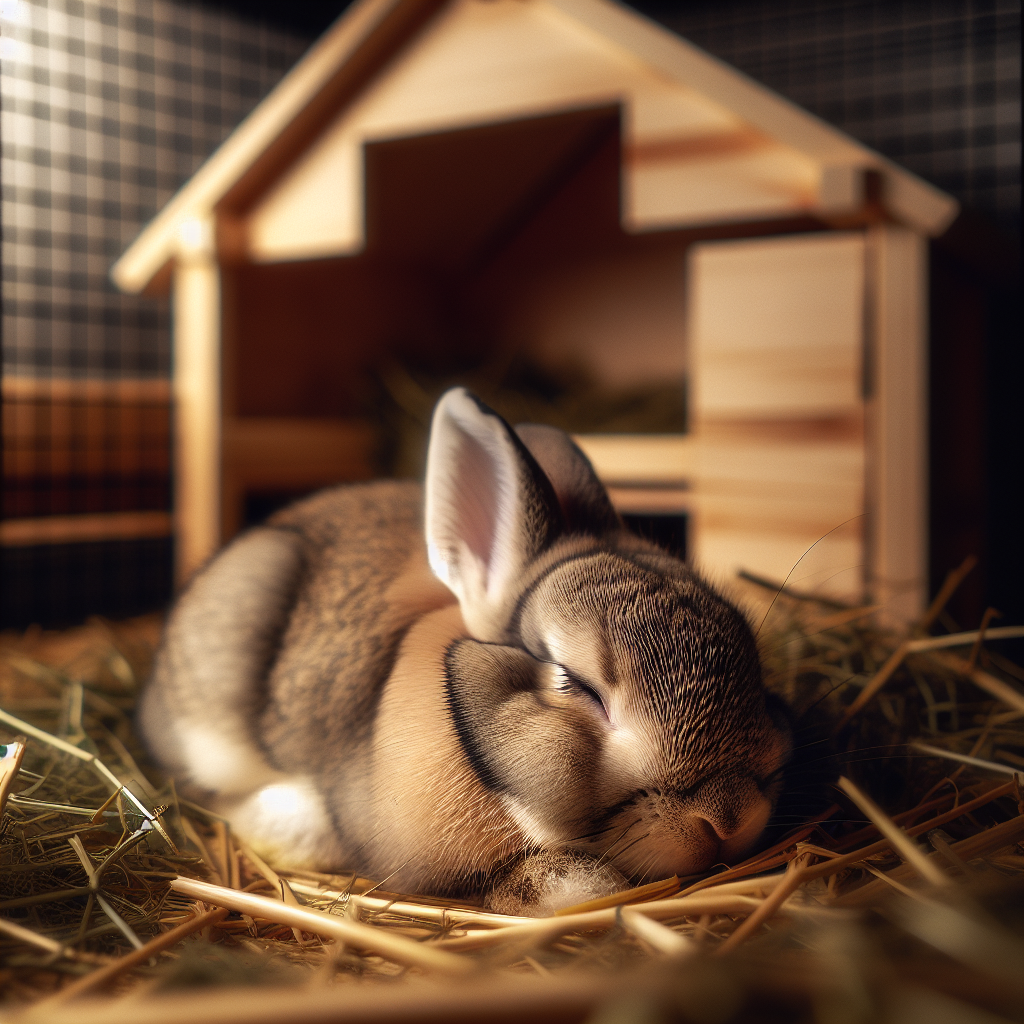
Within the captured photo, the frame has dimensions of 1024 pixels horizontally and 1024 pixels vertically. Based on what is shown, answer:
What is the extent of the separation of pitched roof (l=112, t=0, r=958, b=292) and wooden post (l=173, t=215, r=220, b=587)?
0.09m

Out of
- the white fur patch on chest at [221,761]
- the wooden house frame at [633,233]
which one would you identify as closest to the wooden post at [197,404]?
the wooden house frame at [633,233]

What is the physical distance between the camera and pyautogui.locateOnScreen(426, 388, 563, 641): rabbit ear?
2.98 ft

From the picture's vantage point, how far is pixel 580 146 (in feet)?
7.93

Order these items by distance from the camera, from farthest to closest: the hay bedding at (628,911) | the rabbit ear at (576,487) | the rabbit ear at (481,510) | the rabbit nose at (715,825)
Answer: the rabbit ear at (576,487) → the rabbit ear at (481,510) → the rabbit nose at (715,825) → the hay bedding at (628,911)

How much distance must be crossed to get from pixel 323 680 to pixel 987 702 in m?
0.87

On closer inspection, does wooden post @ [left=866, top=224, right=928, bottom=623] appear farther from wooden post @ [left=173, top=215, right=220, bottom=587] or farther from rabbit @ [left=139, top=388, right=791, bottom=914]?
wooden post @ [left=173, top=215, right=220, bottom=587]

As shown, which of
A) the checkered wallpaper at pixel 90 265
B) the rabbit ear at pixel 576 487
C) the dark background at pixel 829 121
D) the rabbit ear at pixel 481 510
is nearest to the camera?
the rabbit ear at pixel 481 510

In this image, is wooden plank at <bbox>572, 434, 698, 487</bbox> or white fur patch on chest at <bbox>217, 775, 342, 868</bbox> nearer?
white fur patch on chest at <bbox>217, 775, 342, 868</bbox>

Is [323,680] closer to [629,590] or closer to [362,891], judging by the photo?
[362,891]

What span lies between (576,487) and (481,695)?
30 cm

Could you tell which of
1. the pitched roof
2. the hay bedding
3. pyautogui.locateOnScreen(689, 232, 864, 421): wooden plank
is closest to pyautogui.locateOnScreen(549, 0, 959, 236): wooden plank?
the pitched roof

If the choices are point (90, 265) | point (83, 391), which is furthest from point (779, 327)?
point (90, 265)

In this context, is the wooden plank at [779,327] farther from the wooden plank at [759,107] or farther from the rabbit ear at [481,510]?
the rabbit ear at [481,510]

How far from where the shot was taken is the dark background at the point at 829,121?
1.82 m
